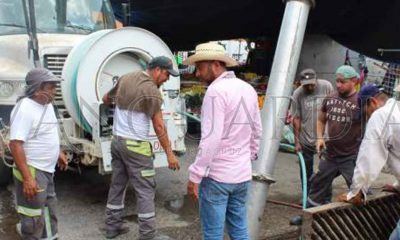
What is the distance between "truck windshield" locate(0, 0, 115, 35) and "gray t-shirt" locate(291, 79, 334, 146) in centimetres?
289

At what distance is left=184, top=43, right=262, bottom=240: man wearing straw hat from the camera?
330 cm

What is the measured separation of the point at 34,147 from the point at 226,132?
1.50 meters

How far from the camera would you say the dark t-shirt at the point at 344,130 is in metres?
4.91

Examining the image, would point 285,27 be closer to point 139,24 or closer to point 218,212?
point 218,212

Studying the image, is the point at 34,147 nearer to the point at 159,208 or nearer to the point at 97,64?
the point at 97,64

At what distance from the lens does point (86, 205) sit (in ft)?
18.2

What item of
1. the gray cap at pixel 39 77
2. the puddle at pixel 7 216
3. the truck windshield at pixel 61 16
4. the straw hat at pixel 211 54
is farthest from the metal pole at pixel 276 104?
the truck windshield at pixel 61 16

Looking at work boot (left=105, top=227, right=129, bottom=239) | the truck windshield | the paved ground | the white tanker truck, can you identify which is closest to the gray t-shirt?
the paved ground

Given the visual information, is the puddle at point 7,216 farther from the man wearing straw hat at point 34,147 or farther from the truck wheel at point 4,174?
the man wearing straw hat at point 34,147

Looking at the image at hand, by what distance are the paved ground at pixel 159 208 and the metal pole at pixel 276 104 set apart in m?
0.51

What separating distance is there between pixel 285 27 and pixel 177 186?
2592mm

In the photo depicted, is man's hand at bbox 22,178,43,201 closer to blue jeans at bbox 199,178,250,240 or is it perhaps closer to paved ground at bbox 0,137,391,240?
paved ground at bbox 0,137,391,240

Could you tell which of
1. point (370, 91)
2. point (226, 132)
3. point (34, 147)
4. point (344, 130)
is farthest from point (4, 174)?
point (370, 91)

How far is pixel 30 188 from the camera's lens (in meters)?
3.61
